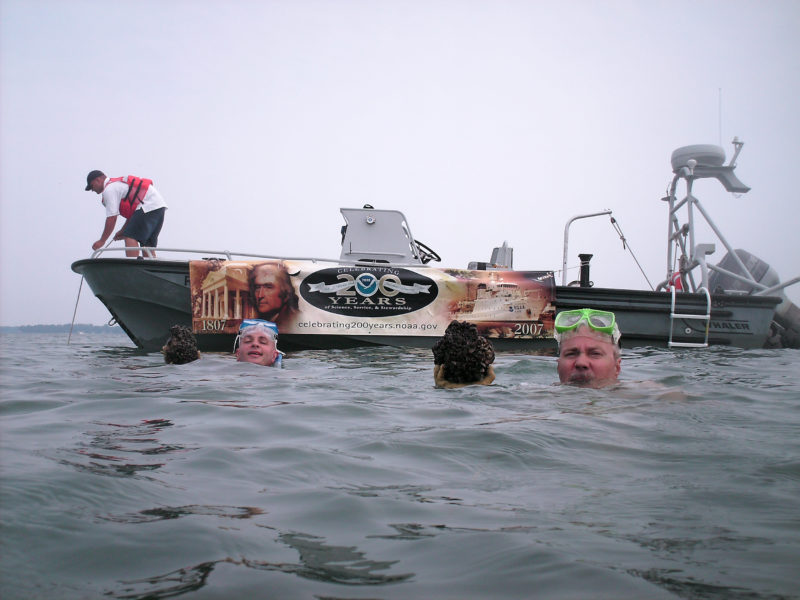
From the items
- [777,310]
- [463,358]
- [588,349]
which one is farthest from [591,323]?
[777,310]

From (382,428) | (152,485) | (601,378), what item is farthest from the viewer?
(601,378)

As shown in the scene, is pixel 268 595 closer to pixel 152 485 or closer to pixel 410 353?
pixel 152 485

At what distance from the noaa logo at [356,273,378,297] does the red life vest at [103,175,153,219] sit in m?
3.54

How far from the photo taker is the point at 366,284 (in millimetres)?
10680

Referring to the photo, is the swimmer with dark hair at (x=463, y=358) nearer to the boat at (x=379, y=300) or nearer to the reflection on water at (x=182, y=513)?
the reflection on water at (x=182, y=513)

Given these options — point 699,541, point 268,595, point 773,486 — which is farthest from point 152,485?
point 773,486

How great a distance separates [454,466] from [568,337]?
2602 millimetres

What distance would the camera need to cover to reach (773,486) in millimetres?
2512

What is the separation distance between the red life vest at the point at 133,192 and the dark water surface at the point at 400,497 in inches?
257

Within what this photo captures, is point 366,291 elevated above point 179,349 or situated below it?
above

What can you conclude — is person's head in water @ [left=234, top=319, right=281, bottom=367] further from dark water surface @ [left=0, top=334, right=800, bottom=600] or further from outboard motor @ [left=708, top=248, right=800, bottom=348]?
outboard motor @ [left=708, top=248, right=800, bottom=348]

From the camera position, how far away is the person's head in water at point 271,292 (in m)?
10.5

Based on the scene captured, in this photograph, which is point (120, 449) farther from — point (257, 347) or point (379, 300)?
point (379, 300)

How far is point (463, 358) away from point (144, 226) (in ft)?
24.5
